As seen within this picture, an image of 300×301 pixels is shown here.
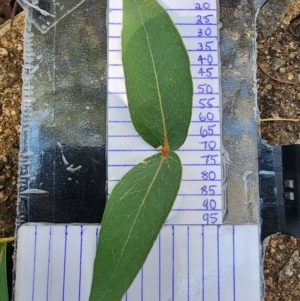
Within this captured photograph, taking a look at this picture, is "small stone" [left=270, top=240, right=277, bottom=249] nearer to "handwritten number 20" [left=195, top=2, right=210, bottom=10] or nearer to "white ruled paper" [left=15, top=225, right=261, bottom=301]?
"white ruled paper" [left=15, top=225, right=261, bottom=301]

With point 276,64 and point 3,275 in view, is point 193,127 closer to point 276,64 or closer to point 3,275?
point 276,64

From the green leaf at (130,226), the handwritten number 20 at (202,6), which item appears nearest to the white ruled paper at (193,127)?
the handwritten number 20 at (202,6)

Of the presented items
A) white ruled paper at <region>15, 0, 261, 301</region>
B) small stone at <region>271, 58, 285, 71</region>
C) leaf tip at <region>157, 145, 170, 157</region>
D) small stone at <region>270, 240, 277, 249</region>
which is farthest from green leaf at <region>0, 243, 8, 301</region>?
small stone at <region>271, 58, 285, 71</region>

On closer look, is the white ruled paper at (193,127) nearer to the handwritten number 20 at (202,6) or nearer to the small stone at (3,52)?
the handwritten number 20 at (202,6)

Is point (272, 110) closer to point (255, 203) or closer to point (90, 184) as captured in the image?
point (255, 203)

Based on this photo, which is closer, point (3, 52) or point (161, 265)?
point (161, 265)

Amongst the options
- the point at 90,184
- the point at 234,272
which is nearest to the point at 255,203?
the point at 234,272

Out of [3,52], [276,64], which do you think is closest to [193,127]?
[276,64]
